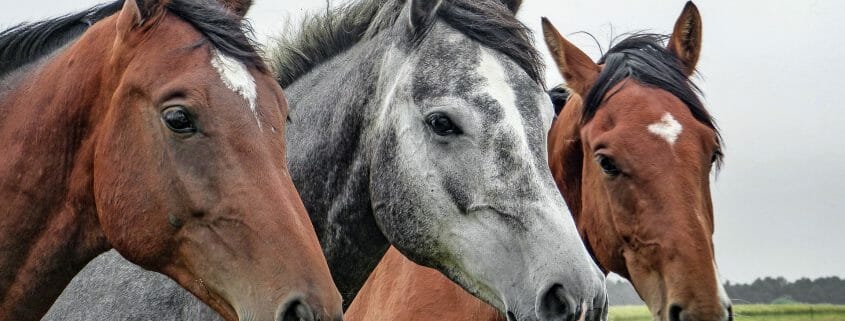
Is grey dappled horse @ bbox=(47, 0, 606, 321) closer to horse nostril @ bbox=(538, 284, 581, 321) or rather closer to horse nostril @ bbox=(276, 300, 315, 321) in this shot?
horse nostril @ bbox=(538, 284, 581, 321)

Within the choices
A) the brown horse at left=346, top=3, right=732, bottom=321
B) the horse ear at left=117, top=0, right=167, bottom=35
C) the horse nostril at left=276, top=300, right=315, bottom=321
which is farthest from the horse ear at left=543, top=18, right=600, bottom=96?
the horse nostril at left=276, top=300, right=315, bottom=321

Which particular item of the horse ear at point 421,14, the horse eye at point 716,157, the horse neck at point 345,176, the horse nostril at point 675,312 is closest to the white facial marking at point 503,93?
the horse ear at point 421,14

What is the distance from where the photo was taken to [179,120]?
3.59m

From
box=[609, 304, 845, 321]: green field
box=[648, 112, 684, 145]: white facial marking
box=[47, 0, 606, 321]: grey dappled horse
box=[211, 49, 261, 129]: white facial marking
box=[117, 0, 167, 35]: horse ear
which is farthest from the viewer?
box=[609, 304, 845, 321]: green field

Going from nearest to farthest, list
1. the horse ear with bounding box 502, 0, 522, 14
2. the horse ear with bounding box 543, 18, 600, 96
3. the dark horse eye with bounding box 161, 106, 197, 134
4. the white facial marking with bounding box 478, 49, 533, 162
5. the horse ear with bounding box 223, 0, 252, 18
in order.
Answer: the dark horse eye with bounding box 161, 106, 197, 134 → the white facial marking with bounding box 478, 49, 533, 162 → the horse ear with bounding box 223, 0, 252, 18 → the horse ear with bounding box 502, 0, 522, 14 → the horse ear with bounding box 543, 18, 600, 96

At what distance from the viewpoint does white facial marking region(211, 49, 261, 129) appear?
3.71 metres

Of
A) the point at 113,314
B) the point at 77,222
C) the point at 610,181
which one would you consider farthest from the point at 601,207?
the point at 77,222

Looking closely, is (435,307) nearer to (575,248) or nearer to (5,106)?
(575,248)

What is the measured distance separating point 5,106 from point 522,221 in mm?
2223

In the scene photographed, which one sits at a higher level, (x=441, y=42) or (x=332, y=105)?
(x=441, y=42)

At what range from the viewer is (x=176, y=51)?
3.80 meters

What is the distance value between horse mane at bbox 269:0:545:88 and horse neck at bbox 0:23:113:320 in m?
1.86

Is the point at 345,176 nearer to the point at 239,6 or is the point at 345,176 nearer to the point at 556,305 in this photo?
the point at 239,6

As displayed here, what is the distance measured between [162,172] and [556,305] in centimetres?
167
